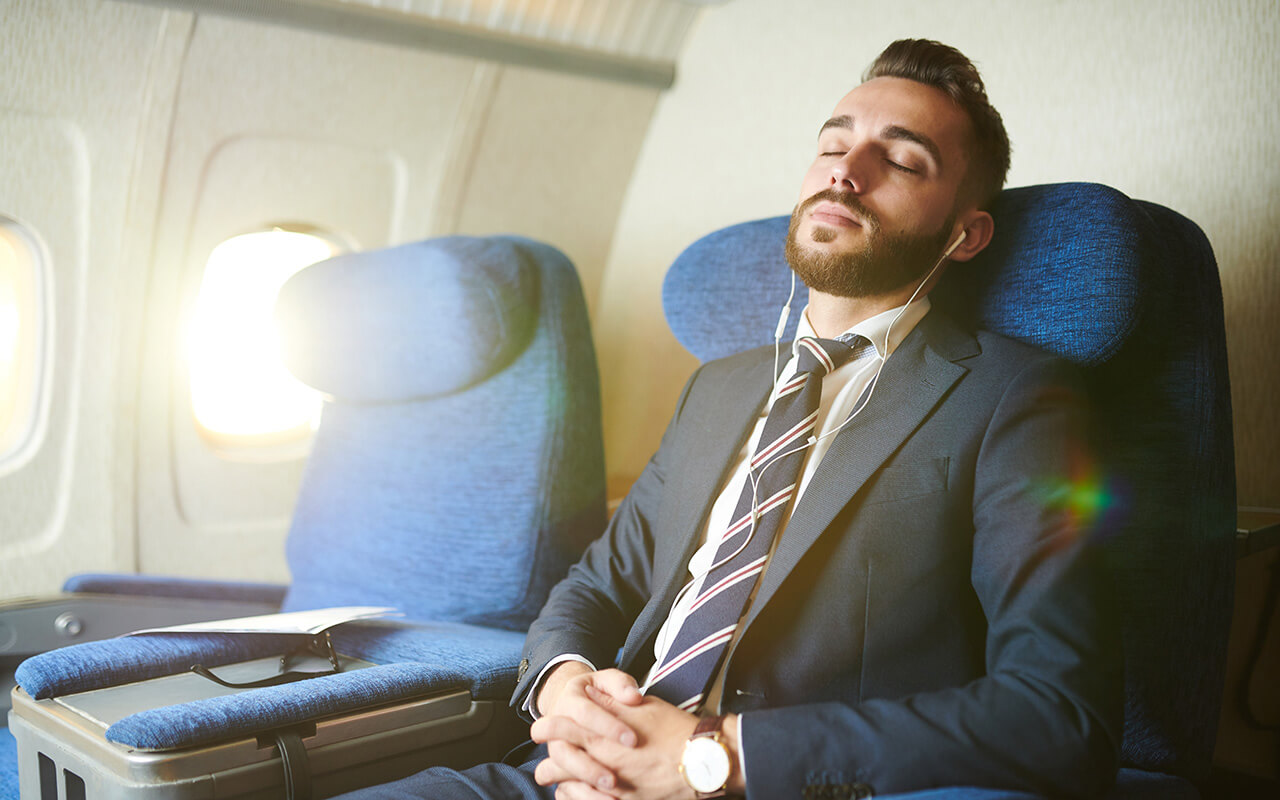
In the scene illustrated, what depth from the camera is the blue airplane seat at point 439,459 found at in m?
1.75

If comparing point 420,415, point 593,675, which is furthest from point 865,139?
point 420,415

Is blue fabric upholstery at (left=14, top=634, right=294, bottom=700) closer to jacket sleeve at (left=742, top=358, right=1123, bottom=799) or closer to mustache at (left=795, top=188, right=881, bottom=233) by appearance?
jacket sleeve at (left=742, top=358, right=1123, bottom=799)

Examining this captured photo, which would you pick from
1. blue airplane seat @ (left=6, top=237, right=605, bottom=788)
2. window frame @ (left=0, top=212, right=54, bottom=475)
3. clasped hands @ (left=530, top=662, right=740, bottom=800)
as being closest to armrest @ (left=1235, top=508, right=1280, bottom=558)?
clasped hands @ (left=530, top=662, right=740, bottom=800)

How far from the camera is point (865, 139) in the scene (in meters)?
1.47

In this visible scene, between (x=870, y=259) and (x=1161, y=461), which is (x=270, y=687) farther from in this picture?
(x=1161, y=461)

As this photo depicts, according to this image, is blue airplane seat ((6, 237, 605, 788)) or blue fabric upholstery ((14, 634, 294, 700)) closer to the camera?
blue fabric upholstery ((14, 634, 294, 700))

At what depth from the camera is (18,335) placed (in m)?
2.74

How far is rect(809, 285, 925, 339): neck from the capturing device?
4.75ft

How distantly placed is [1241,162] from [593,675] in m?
1.52

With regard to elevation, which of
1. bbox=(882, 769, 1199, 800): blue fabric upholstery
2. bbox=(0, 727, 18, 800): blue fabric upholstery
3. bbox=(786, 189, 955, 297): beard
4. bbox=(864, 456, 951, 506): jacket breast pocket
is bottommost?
bbox=(0, 727, 18, 800): blue fabric upholstery

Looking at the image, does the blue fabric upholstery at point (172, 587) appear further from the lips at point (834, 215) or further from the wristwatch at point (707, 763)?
the lips at point (834, 215)

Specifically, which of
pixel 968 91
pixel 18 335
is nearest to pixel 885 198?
pixel 968 91

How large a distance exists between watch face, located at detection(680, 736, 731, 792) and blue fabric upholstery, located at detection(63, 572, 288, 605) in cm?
149

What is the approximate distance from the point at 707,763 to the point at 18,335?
8.55 feet
